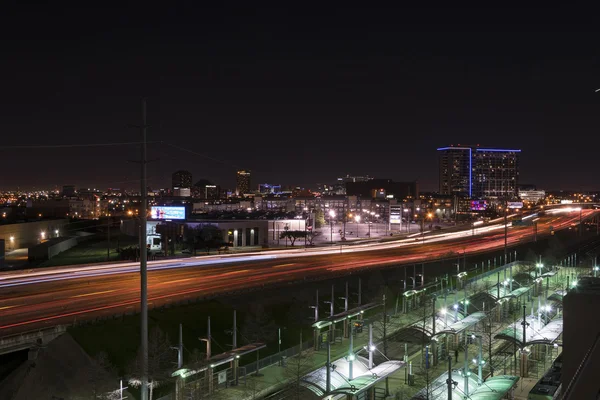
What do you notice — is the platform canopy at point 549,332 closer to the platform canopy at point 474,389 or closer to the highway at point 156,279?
the platform canopy at point 474,389

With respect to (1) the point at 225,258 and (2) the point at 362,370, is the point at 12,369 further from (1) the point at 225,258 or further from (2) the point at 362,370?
(1) the point at 225,258

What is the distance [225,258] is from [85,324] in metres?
19.3

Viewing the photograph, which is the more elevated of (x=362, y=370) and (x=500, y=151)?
(x=500, y=151)

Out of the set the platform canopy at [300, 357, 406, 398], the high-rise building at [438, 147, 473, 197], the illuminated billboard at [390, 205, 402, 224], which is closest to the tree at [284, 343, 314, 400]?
the platform canopy at [300, 357, 406, 398]

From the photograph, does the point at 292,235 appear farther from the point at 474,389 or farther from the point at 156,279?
the point at 474,389

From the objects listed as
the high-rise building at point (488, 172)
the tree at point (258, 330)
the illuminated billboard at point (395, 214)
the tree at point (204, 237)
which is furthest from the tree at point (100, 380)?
the high-rise building at point (488, 172)

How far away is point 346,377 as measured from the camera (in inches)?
653

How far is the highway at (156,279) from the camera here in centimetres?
2050

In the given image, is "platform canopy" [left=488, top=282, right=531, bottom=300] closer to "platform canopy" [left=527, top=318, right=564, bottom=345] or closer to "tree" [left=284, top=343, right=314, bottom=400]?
"platform canopy" [left=527, top=318, right=564, bottom=345]

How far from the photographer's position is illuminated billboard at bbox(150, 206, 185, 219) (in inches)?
1686

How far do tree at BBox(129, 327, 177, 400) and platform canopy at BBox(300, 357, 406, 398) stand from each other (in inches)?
163

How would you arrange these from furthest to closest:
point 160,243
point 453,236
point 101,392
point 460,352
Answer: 1. point 453,236
2. point 160,243
3. point 460,352
4. point 101,392

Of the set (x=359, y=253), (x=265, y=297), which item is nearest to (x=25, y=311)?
(x=265, y=297)

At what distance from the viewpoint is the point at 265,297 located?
26.1m
